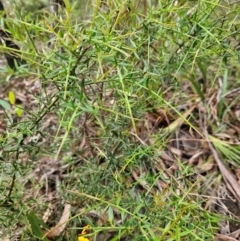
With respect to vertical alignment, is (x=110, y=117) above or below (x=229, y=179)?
above

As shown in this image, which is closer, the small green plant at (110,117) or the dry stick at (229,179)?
the small green plant at (110,117)

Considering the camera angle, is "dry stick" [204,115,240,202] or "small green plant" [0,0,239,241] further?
"dry stick" [204,115,240,202]

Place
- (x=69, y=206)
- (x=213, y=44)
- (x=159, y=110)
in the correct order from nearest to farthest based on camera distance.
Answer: (x=213, y=44), (x=69, y=206), (x=159, y=110)

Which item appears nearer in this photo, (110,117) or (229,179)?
(110,117)

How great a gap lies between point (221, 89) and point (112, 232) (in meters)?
0.89

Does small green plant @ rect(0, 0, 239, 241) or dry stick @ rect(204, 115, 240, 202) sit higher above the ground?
small green plant @ rect(0, 0, 239, 241)

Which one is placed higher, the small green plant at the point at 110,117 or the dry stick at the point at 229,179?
the small green plant at the point at 110,117

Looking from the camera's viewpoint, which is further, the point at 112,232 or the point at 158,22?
the point at 112,232

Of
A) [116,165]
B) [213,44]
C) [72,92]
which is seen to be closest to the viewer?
[72,92]

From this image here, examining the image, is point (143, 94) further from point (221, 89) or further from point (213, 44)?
point (221, 89)

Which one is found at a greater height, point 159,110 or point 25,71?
point 25,71

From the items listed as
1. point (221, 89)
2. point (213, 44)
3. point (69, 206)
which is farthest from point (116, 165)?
point (221, 89)

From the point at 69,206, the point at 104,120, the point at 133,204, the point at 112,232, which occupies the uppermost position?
the point at 104,120

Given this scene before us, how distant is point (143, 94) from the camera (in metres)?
1.14
